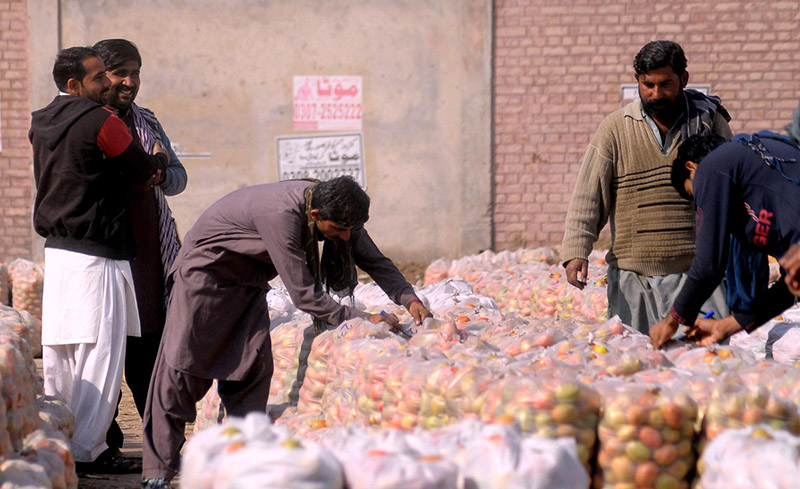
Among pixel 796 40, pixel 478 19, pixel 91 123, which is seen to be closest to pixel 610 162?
pixel 91 123

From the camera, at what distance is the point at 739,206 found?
292 cm

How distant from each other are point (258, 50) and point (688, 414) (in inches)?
304

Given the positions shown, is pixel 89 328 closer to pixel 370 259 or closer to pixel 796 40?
pixel 370 259

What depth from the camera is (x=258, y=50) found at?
30.8ft

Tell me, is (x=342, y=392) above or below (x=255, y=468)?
below

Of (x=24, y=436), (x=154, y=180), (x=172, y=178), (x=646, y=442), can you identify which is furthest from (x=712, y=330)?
(x=172, y=178)

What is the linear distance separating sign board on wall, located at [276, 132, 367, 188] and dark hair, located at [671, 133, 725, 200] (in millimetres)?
6338

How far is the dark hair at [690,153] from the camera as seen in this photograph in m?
3.12

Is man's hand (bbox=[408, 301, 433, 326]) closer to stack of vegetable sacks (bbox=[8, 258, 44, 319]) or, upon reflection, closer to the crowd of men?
the crowd of men

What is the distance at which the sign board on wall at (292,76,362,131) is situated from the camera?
9.41 meters

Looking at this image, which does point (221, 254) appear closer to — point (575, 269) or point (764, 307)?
point (575, 269)

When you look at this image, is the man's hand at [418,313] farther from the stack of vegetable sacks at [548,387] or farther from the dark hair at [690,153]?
the dark hair at [690,153]

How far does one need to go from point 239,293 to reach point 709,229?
70.9 inches

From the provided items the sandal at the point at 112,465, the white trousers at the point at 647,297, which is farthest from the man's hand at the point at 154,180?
the white trousers at the point at 647,297
